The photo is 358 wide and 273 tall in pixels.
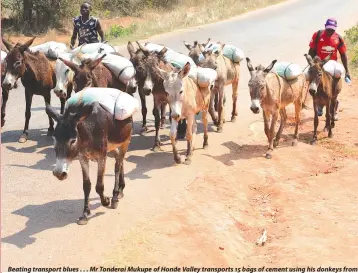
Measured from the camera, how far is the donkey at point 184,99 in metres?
9.84

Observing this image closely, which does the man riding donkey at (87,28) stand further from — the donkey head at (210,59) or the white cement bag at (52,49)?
the donkey head at (210,59)

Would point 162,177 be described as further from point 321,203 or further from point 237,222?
point 321,203

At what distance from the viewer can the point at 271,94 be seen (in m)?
11.2

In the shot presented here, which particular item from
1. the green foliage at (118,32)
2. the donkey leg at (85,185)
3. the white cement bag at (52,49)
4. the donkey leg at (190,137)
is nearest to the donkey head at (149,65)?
the donkey leg at (190,137)

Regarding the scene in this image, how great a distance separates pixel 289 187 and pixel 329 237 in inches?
79.2

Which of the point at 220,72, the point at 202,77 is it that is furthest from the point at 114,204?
the point at 220,72

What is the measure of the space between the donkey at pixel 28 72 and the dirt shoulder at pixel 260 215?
3.82 metres

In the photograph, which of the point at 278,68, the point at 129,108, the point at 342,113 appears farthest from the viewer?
the point at 342,113

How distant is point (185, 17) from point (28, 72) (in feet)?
61.8

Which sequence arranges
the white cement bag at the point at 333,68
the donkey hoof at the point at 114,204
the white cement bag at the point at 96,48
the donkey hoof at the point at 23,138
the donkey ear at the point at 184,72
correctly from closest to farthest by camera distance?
the donkey hoof at the point at 114,204 < the donkey ear at the point at 184,72 < the white cement bag at the point at 96,48 < the donkey hoof at the point at 23,138 < the white cement bag at the point at 333,68

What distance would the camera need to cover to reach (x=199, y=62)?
12375 millimetres

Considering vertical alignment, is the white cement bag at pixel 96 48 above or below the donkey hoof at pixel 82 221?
above

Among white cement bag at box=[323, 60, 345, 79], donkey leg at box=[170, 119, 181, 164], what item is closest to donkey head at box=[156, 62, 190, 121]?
donkey leg at box=[170, 119, 181, 164]

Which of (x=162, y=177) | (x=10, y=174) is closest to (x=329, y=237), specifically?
(x=162, y=177)
